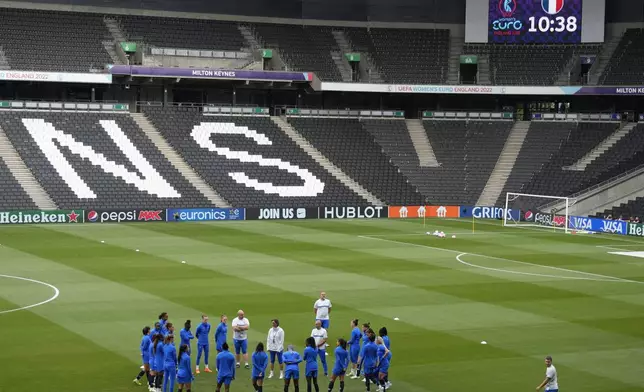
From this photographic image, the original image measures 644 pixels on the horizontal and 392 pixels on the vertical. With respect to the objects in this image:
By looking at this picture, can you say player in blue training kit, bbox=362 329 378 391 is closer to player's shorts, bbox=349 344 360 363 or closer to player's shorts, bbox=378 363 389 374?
player's shorts, bbox=378 363 389 374

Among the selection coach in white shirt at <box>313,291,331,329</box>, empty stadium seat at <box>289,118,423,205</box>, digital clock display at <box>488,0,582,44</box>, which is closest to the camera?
coach in white shirt at <box>313,291,331,329</box>

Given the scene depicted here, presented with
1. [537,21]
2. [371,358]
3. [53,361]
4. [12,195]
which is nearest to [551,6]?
[537,21]

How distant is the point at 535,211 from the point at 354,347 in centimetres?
4991

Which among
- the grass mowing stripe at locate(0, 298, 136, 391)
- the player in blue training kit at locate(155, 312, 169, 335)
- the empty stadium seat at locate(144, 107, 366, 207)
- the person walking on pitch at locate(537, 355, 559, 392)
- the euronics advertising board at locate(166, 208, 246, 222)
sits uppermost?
the empty stadium seat at locate(144, 107, 366, 207)

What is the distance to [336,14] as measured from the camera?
9375cm

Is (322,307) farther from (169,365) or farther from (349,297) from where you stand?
(349,297)

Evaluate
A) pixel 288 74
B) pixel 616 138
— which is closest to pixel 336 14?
pixel 288 74

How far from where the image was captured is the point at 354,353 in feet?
92.8

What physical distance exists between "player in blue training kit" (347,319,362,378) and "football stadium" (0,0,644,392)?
62mm

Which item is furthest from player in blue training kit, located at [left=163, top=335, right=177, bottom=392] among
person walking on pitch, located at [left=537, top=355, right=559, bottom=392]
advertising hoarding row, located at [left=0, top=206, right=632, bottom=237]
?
advertising hoarding row, located at [left=0, top=206, right=632, bottom=237]

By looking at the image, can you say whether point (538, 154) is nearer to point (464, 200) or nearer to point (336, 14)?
point (464, 200)

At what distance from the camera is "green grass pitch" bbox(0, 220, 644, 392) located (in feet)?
95.1

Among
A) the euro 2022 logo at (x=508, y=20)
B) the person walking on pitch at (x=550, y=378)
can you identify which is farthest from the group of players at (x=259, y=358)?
the euro 2022 logo at (x=508, y=20)

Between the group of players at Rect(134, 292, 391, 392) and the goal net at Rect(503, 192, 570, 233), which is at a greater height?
the goal net at Rect(503, 192, 570, 233)
